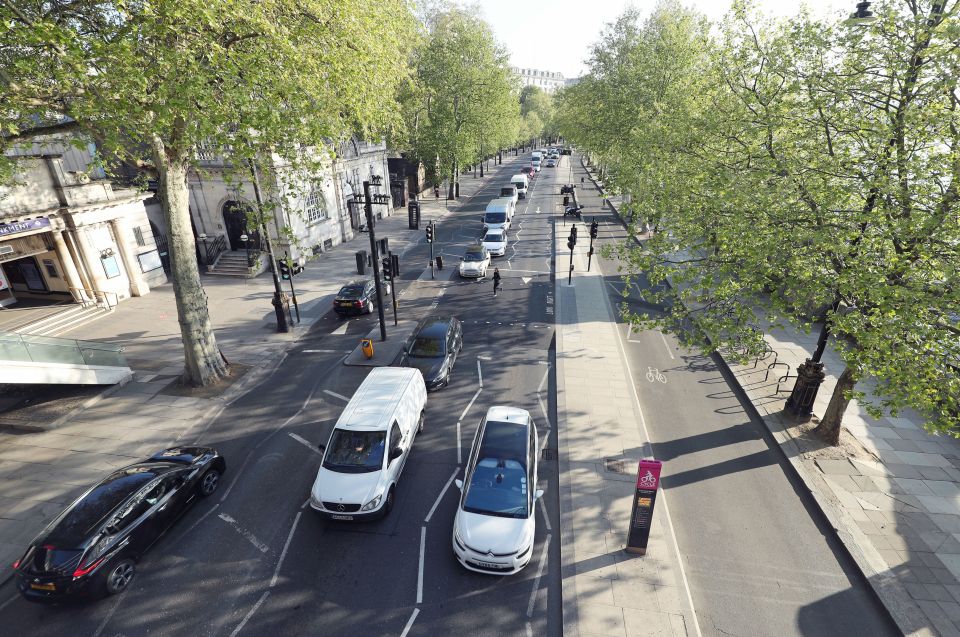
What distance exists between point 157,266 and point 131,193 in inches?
150

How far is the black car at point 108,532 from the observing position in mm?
7125

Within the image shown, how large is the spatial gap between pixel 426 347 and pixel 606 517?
294 inches

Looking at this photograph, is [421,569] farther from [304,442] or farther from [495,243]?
[495,243]

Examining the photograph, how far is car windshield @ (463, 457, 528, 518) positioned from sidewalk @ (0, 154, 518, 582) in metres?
8.37

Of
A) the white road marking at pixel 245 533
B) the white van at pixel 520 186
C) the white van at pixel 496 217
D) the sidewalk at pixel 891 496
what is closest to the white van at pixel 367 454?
the white road marking at pixel 245 533

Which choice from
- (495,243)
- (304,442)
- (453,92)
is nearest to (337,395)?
(304,442)

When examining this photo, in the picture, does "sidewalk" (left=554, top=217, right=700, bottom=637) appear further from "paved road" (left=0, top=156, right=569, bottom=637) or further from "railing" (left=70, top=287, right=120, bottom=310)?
"railing" (left=70, top=287, right=120, bottom=310)

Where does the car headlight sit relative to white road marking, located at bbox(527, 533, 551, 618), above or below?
above

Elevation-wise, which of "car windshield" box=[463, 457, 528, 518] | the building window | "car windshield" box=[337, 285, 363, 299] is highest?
the building window

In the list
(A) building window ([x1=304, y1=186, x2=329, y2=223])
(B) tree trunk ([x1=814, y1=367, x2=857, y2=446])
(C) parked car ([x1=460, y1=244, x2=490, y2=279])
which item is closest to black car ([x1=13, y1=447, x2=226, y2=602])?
(B) tree trunk ([x1=814, y1=367, x2=857, y2=446])

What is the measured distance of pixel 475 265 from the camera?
2375 centimetres

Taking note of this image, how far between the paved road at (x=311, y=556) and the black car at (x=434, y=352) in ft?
1.90

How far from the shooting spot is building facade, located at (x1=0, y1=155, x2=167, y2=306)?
16.7 metres

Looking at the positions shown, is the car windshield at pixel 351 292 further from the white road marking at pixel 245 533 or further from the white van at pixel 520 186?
the white van at pixel 520 186
